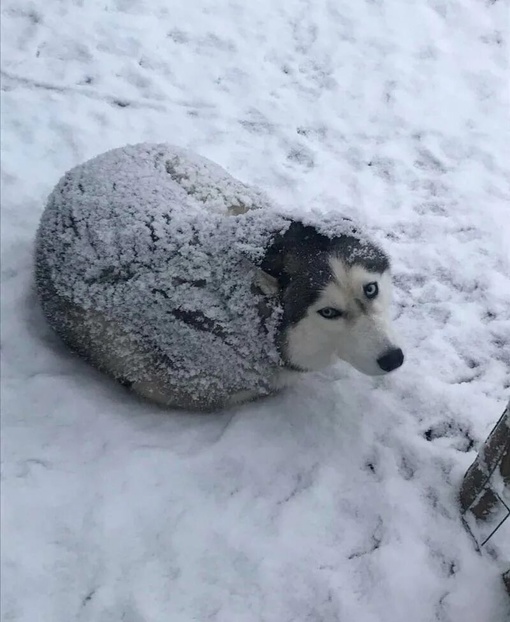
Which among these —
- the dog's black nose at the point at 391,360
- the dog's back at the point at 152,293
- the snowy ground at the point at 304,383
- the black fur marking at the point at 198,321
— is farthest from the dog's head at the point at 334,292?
the snowy ground at the point at 304,383

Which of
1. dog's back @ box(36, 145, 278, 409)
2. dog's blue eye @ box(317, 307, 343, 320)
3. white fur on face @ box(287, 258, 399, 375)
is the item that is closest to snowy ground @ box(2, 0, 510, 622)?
dog's back @ box(36, 145, 278, 409)

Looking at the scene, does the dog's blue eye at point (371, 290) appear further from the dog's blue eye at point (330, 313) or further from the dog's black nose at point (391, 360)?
the dog's black nose at point (391, 360)

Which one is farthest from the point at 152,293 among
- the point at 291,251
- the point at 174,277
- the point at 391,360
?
the point at 391,360

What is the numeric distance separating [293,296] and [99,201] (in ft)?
3.25

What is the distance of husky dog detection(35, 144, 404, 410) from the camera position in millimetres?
2564

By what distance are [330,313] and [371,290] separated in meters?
0.20

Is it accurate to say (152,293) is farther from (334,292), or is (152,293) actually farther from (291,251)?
(334,292)

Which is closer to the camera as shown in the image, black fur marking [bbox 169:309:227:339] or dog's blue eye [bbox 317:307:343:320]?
dog's blue eye [bbox 317:307:343:320]

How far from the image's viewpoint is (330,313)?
8.36 feet

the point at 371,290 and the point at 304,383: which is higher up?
the point at 371,290

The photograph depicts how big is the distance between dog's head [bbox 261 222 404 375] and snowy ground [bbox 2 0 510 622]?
49 cm

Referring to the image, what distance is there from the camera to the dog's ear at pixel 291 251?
2.56m

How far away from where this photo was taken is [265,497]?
268cm

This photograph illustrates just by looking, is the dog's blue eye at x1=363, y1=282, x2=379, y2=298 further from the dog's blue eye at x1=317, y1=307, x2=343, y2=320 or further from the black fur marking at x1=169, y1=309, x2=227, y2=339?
the black fur marking at x1=169, y1=309, x2=227, y2=339
